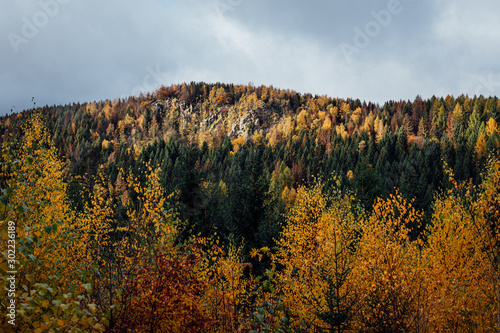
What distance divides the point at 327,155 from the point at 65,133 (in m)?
147

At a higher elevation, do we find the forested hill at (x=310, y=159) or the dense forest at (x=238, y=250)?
the forested hill at (x=310, y=159)

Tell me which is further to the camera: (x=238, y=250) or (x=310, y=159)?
(x=310, y=159)

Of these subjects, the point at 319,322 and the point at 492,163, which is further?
the point at 319,322

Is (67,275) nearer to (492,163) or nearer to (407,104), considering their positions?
(492,163)

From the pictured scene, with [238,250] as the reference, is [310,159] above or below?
above

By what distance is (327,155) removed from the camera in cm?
→ 11625

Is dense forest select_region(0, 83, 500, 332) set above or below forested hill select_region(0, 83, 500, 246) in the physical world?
below

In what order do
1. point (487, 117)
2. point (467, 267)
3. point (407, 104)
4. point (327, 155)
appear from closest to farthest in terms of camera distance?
point (467, 267)
point (327, 155)
point (487, 117)
point (407, 104)

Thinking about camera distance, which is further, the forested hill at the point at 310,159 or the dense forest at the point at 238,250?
the forested hill at the point at 310,159

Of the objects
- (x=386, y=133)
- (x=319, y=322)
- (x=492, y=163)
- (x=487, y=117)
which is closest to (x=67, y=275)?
(x=319, y=322)

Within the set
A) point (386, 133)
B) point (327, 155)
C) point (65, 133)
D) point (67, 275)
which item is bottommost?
point (67, 275)

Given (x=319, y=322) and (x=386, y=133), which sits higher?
(x=386, y=133)

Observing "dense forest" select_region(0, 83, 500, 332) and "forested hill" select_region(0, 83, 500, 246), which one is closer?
"dense forest" select_region(0, 83, 500, 332)

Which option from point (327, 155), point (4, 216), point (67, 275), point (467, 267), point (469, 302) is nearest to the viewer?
point (4, 216)
